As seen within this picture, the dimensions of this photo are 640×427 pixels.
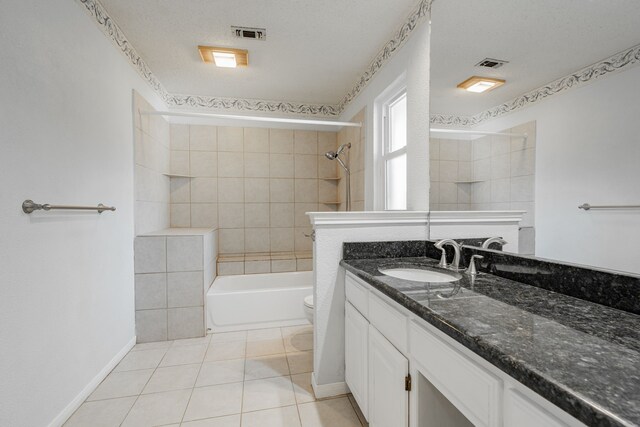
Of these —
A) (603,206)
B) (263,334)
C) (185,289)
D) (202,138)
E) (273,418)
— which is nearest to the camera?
(603,206)

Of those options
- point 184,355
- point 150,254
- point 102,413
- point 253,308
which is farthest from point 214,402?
point 150,254

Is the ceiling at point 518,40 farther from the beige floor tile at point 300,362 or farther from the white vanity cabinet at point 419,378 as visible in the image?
the beige floor tile at point 300,362

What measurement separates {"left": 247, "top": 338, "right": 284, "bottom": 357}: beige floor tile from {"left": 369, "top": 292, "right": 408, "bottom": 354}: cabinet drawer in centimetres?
130

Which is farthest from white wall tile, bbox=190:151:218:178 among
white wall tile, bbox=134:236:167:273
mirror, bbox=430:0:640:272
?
mirror, bbox=430:0:640:272

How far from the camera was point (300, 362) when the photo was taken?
2.08m

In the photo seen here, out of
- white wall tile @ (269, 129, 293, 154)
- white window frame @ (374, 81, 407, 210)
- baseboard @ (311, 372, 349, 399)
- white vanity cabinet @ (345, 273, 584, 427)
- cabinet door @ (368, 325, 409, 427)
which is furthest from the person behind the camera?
white wall tile @ (269, 129, 293, 154)

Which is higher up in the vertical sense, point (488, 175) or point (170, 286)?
point (488, 175)

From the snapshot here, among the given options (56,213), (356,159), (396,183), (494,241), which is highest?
(356,159)

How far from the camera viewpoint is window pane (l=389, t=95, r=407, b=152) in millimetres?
2396

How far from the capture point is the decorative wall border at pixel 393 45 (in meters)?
1.81

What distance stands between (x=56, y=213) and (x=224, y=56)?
1.81 m

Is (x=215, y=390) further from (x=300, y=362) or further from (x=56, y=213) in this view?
(x=56, y=213)

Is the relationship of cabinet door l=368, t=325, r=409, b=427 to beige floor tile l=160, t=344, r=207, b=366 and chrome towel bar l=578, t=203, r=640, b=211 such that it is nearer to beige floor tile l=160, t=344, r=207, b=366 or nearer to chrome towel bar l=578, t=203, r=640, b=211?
chrome towel bar l=578, t=203, r=640, b=211

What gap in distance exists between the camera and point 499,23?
48.0 inches
